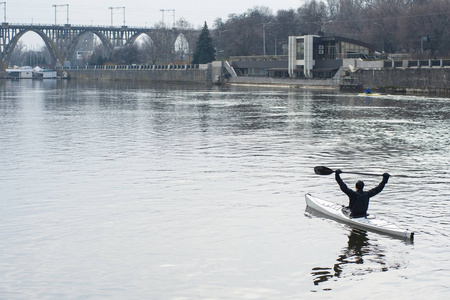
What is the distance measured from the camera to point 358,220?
18.8 meters

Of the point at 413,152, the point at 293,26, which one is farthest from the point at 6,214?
the point at 293,26

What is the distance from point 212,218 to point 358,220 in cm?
445

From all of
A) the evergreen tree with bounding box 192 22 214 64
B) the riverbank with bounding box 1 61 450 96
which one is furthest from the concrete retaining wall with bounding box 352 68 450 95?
the evergreen tree with bounding box 192 22 214 64

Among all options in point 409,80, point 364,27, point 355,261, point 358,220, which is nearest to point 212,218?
point 358,220

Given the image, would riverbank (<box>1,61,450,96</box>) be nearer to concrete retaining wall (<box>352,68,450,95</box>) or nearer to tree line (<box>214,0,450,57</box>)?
concrete retaining wall (<box>352,68,450,95</box>)

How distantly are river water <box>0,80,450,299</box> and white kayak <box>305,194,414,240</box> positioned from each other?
29 cm

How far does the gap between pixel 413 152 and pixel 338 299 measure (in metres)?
22.2

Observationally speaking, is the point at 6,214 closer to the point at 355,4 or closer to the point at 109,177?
the point at 109,177

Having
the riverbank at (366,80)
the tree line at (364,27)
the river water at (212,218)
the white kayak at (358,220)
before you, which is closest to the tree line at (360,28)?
the tree line at (364,27)

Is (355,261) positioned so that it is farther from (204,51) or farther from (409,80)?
(204,51)

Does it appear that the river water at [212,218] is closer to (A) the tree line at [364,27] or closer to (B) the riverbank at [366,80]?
(B) the riverbank at [366,80]

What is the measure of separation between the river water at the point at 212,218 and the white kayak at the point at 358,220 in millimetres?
291

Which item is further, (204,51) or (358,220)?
(204,51)

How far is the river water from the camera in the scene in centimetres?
1449
